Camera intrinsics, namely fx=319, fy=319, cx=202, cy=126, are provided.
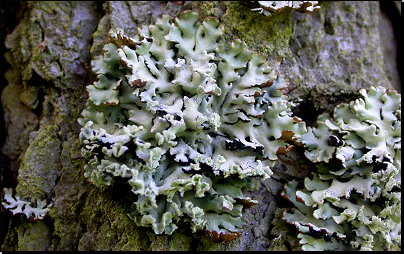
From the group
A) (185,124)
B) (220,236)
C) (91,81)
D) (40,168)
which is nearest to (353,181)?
(220,236)

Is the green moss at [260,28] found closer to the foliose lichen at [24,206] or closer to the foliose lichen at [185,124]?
the foliose lichen at [185,124]

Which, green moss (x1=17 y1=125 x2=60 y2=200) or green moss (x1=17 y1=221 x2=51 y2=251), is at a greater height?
green moss (x1=17 y1=125 x2=60 y2=200)

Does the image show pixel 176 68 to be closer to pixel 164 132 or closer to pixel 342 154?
pixel 164 132

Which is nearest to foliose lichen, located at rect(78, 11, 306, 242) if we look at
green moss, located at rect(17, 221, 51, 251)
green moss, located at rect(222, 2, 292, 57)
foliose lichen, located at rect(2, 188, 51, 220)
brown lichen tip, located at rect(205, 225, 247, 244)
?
brown lichen tip, located at rect(205, 225, 247, 244)

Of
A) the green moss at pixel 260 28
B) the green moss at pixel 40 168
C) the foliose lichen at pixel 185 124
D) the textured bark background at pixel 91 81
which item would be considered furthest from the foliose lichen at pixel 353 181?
the green moss at pixel 40 168

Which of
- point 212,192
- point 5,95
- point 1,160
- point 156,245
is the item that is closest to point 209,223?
point 212,192

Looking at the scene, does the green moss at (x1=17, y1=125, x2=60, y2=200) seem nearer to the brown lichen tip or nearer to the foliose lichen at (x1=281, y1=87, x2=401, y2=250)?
the brown lichen tip

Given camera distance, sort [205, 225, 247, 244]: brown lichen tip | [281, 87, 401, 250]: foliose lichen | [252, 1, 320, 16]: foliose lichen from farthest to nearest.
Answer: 1. [252, 1, 320, 16]: foliose lichen
2. [281, 87, 401, 250]: foliose lichen
3. [205, 225, 247, 244]: brown lichen tip
